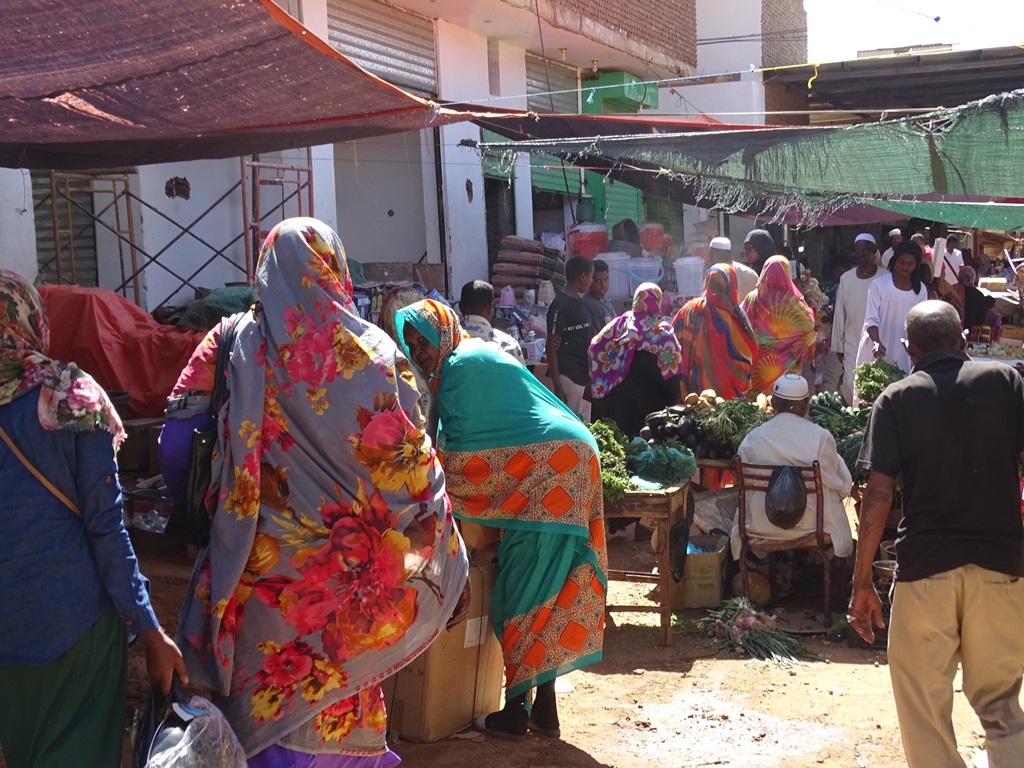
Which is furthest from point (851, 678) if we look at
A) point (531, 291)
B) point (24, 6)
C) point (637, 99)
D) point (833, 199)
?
point (637, 99)

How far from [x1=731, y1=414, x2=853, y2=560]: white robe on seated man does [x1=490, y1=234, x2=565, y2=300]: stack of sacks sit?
6.85 metres

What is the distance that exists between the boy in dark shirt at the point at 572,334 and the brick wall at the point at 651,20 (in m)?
6.01

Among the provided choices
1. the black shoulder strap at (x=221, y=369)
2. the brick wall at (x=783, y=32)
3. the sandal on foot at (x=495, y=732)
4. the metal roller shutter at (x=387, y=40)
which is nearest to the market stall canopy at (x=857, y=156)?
the metal roller shutter at (x=387, y=40)

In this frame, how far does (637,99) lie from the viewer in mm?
17375

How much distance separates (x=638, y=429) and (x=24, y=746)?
18.6 feet

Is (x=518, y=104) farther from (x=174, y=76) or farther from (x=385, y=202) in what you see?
(x=174, y=76)

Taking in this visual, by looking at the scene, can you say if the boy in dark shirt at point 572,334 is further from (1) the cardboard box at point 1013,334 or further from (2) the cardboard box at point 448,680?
(1) the cardboard box at point 1013,334

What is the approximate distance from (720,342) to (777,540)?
2.54 metres

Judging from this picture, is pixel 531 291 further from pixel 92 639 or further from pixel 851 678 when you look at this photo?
pixel 92 639

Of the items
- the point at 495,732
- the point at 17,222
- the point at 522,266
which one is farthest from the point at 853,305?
the point at 17,222

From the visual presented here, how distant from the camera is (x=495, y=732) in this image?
14.5 feet

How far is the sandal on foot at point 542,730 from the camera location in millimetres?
4469

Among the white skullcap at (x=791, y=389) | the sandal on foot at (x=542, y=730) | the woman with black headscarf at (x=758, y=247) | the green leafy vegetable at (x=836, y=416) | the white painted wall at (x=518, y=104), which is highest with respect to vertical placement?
the white painted wall at (x=518, y=104)

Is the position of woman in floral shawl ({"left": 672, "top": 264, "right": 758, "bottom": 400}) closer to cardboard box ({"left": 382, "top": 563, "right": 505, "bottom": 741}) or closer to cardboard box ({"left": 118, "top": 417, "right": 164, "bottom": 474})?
cardboard box ({"left": 382, "top": 563, "right": 505, "bottom": 741})
